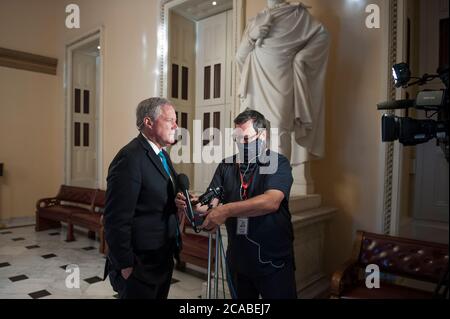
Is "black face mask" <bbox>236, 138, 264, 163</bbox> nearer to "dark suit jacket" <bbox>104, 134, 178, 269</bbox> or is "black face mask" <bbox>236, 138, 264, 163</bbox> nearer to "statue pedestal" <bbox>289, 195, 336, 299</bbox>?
"dark suit jacket" <bbox>104, 134, 178, 269</bbox>

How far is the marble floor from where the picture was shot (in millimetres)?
3279

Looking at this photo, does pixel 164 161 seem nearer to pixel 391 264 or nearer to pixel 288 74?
pixel 288 74

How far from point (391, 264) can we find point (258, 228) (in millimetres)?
1393

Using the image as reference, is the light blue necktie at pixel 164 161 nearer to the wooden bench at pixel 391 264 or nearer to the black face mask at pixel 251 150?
the black face mask at pixel 251 150

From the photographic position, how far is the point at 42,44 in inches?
277

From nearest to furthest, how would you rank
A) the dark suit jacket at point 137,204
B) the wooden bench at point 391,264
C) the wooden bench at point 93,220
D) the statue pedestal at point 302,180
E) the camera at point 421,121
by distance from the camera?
1. the camera at point 421,121
2. the dark suit jacket at point 137,204
3. the wooden bench at point 391,264
4. the statue pedestal at point 302,180
5. the wooden bench at point 93,220

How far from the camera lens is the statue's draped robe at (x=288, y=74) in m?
2.73

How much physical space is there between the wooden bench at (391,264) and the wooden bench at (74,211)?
3538 millimetres

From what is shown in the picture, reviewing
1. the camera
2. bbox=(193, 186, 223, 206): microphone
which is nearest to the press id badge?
bbox=(193, 186, 223, 206): microphone

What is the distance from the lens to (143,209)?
1.37m

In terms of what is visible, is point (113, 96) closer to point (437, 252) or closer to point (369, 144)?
point (369, 144)

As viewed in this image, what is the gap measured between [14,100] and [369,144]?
6.84 metres

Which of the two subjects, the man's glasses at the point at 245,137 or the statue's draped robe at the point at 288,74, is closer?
the man's glasses at the point at 245,137

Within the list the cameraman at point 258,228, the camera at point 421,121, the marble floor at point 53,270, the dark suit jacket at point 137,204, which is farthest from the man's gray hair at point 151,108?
the marble floor at point 53,270
